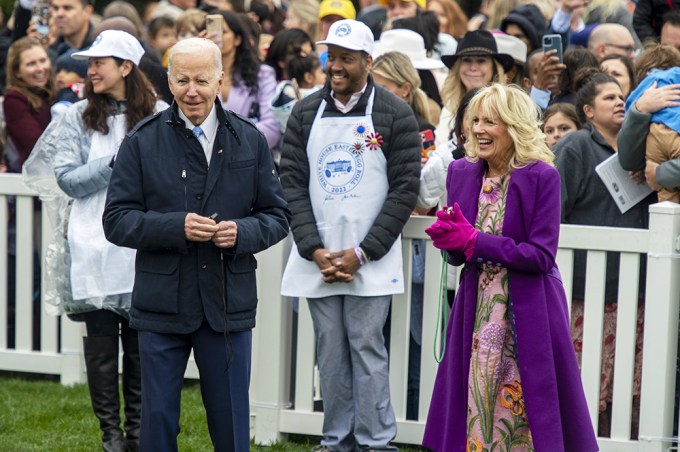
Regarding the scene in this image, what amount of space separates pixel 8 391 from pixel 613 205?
4289mm

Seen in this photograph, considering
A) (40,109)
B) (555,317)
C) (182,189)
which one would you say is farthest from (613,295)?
(40,109)

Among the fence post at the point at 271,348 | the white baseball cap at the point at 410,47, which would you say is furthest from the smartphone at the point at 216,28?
the fence post at the point at 271,348

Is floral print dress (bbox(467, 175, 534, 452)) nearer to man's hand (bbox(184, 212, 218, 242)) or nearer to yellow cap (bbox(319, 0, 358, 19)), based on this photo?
man's hand (bbox(184, 212, 218, 242))

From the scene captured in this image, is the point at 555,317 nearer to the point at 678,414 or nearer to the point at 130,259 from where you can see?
the point at 678,414

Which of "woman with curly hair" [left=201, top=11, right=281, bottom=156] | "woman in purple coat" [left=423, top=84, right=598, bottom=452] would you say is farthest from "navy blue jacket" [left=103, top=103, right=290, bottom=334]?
"woman with curly hair" [left=201, top=11, right=281, bottom=156]

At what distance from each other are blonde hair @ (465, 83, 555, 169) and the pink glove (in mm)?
377

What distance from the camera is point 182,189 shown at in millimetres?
5207

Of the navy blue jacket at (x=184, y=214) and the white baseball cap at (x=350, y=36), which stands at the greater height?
the white baseball cap at (x=350, y=36)

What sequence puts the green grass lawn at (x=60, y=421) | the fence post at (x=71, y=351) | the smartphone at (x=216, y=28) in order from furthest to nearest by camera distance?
the smartphone at (x=216, y=28)
the fence post at (x=71, y=351)
the green grass lawn at (x=60, y=421)

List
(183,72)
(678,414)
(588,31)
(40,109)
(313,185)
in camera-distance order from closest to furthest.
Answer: (183,72), (678,414), (313,185), (40,109), (588,31)

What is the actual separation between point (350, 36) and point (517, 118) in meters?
1.48

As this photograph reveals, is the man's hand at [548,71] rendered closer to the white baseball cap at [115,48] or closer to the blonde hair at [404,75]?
the blonde hair at [404,75]

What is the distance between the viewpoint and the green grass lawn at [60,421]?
22.4 ft

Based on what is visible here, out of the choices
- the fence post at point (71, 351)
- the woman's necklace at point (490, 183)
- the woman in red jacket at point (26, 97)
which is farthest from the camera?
the woman in red jacket at point (26, 97)
